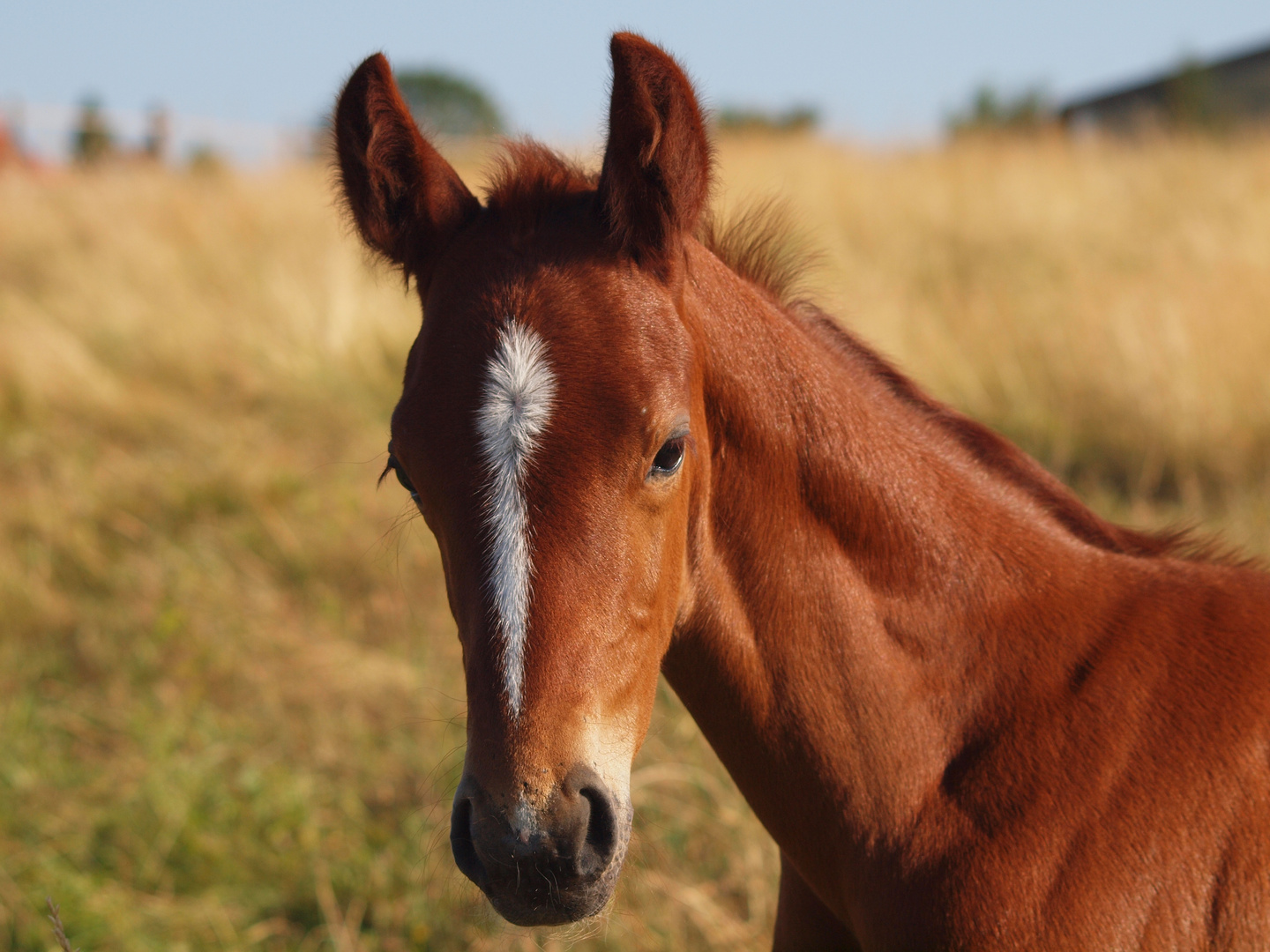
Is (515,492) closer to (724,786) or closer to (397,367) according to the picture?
(724,786)

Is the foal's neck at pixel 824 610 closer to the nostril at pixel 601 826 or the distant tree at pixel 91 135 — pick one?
the nostril at pixel 601 826

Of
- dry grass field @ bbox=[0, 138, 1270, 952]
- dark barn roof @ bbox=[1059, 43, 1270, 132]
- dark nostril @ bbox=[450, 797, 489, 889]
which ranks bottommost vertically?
dry grass field @ bbox=[0, 138, 1270, 952]

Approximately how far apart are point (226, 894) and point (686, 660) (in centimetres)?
237

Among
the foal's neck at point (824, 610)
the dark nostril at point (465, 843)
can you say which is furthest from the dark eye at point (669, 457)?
the dark nostril at point (465, 843)

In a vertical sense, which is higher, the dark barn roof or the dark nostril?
the dark barn roof

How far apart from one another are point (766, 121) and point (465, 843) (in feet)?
52.3

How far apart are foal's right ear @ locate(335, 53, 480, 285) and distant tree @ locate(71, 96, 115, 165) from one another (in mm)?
15643

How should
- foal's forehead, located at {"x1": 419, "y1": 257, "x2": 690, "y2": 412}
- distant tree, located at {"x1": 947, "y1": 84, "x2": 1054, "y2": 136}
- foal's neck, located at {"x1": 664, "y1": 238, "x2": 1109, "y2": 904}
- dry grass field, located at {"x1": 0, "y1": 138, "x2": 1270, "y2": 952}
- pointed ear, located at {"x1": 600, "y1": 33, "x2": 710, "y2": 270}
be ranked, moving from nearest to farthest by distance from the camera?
foal's forehead, located at {"x1": 419, "y1": 257, "x2": 690, "y2": 412} < pointed ear, located at {"x1": 600, "y1": 33, "x2": 710, "y2": 270} < foal's neck, located at {"x1": 664, "y1": 238, "x2": 1109, "y2": 904} < dry grass field, located at {"x1": 0, "y1": 138, "x2": 1270, "y2": 952} < distant tree, located at {"x1": 947, "y1": 84, "x2": 1054, "y2": 136}

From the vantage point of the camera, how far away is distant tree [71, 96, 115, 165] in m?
15.8

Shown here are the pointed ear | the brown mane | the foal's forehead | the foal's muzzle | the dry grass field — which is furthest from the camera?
the dry grass field

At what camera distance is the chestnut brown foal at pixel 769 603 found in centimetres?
148

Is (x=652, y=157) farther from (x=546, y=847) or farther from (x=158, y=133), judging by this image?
(x=158, y=133)

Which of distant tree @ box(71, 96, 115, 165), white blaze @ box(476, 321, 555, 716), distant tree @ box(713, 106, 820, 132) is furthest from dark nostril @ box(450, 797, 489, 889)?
distant tree @ box(71, 96, 115, 165)

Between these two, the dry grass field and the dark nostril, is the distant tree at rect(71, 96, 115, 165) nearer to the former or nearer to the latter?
the dry grass field
